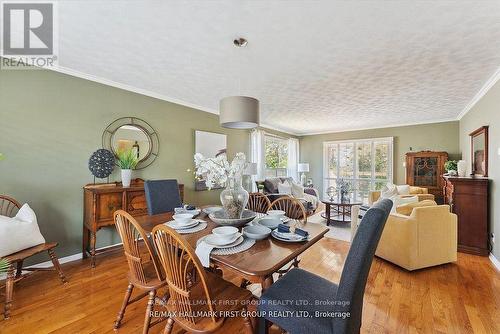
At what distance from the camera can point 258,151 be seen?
5.54 meters

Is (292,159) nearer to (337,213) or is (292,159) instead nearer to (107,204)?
(337,213)

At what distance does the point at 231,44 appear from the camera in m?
2.04

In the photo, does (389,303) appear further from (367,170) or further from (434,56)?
(367,170)

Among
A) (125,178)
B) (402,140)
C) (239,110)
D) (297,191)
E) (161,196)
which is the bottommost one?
(297,191)

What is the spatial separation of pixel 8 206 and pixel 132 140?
4.88 feet

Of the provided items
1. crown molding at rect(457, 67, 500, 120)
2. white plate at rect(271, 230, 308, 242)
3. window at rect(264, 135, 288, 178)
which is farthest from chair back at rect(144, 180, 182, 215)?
crown molding at rect(457, 67, 500, 120)

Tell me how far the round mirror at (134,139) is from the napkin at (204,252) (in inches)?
97.4

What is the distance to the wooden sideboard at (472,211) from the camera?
2932 millimetres

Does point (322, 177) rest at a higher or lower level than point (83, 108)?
lower

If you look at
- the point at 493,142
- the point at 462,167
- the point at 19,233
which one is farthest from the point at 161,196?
the point at 462,167

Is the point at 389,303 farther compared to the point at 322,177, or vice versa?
the point at 322,177

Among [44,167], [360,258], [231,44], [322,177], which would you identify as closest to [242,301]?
[360,258]

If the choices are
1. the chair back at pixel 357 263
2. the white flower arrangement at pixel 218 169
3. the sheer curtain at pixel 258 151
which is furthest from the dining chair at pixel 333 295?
the sheer curtain at pixel 258 151

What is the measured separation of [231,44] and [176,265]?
1958 millimetres
